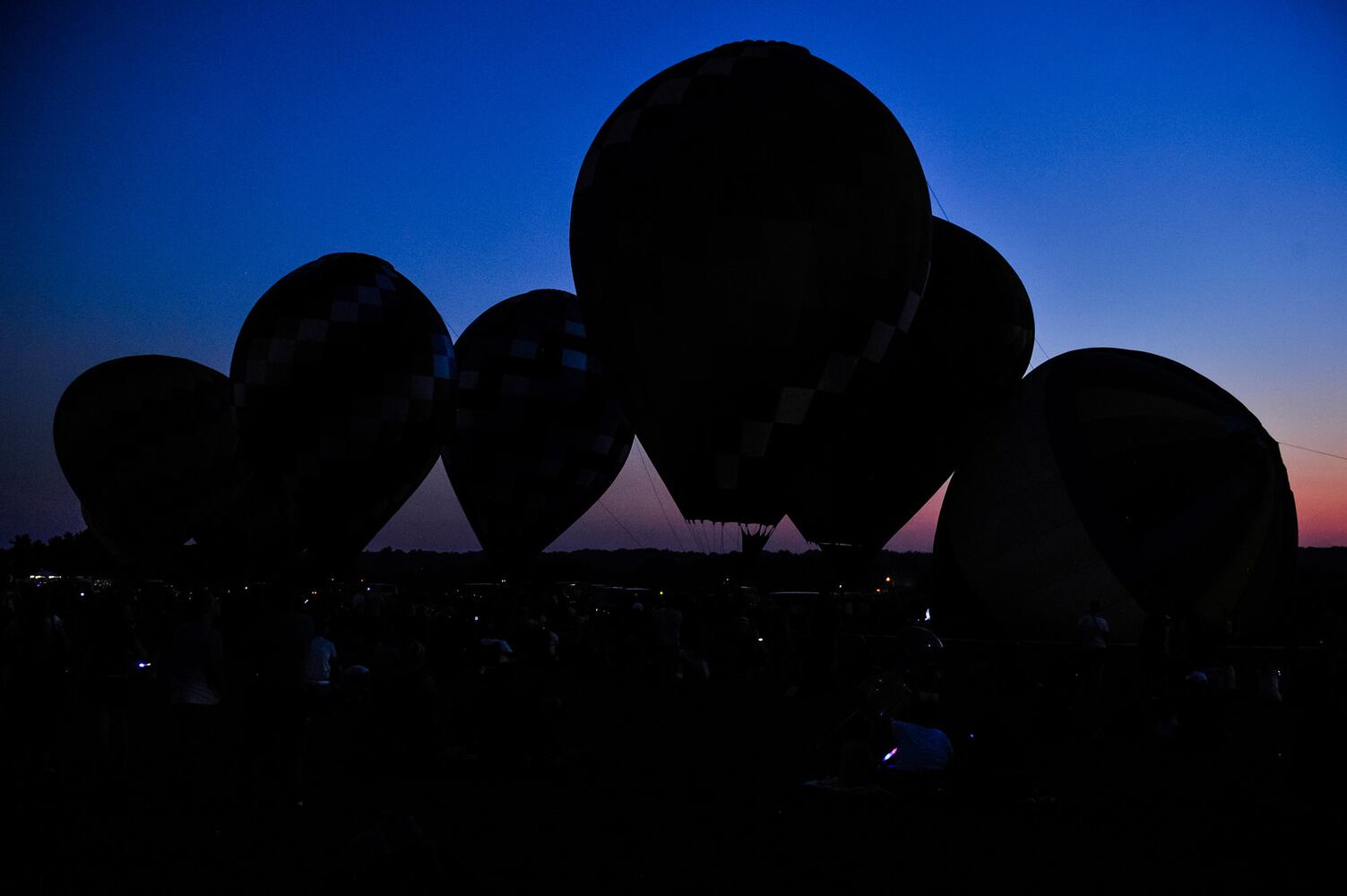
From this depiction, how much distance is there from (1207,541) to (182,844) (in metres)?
18.5

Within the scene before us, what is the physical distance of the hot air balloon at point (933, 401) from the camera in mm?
24469

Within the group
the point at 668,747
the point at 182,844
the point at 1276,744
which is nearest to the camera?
the point at 182,844

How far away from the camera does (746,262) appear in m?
16.2

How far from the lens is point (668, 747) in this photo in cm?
1121

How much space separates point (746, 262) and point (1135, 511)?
9.53 m

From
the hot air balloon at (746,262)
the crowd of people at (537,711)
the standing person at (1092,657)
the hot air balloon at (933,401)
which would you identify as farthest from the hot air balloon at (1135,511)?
the hot air balloon at (746,262)

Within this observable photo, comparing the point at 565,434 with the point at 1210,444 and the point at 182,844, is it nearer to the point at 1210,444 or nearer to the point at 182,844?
the point at 1210,444

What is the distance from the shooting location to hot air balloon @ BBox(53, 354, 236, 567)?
32656 millimetres

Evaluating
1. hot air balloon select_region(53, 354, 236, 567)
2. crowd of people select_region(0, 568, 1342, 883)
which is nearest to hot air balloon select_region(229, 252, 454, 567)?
crowd of people select_region(0, 568, 1342, 883)

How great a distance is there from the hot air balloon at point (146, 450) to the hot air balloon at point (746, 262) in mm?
20267

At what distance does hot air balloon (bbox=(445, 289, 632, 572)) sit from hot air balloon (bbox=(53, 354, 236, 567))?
324 inches

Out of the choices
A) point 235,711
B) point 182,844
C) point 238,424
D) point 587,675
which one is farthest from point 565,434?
point 182,844

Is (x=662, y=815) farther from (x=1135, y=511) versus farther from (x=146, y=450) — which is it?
(x=146, y=450)

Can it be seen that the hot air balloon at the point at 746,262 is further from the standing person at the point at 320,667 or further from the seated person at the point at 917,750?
the seated person at the point at 917,750
